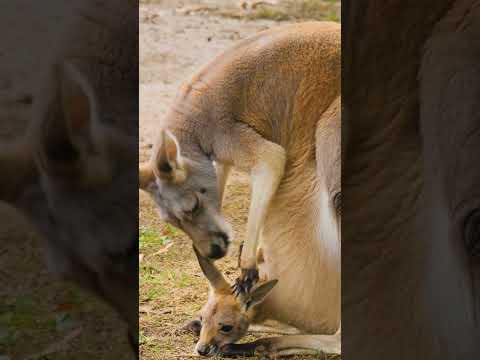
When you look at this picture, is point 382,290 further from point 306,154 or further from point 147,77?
point 147,77

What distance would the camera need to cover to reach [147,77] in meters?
6.80

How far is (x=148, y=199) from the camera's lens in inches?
238

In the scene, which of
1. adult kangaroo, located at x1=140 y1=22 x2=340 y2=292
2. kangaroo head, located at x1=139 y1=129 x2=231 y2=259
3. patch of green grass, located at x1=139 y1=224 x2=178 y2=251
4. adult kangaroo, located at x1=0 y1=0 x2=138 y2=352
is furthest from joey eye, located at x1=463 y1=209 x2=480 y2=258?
patch of green grass, located at x1=139 y1=224 x2=178 y2=251

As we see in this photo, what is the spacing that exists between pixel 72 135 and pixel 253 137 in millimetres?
1844

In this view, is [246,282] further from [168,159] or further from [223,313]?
[168,159]

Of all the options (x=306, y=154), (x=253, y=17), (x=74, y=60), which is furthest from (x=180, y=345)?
(x=253, y=17)

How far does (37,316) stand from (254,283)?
6.66 feet

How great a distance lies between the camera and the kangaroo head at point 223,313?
4289 mm

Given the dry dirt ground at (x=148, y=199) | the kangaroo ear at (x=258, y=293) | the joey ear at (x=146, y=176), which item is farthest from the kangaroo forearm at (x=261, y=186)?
the dry dirt ground at (x=148, y=199)

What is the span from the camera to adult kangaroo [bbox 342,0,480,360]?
262cm

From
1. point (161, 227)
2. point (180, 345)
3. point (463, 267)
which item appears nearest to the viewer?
point (463, 267)

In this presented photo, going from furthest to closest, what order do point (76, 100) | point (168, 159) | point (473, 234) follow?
point (168, 159)
point (473, 234)
point (76, 100)

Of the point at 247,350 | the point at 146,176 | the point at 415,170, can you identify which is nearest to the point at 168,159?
the point at 146,176

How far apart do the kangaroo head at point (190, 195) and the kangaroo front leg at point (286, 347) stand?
0.56 m
